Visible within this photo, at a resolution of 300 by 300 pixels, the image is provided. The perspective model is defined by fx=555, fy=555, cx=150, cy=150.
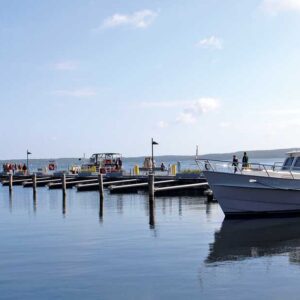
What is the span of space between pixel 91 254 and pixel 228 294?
550cm

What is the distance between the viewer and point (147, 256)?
15641 mm

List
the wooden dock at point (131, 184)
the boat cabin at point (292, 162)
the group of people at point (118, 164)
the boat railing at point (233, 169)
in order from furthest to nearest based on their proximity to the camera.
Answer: the group of people at point (118, 164)
the wooden dock at point (131, 184)
the boat cabin at point (292, 162)
the boat railing at point (233, 169)

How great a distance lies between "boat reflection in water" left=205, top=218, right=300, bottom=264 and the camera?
15961mm

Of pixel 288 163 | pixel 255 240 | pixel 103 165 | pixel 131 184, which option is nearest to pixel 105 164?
pixel 103 165

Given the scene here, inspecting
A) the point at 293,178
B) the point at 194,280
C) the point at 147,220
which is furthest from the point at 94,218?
the point at 194,280

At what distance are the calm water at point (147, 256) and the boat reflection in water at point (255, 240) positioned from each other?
29 millimetres

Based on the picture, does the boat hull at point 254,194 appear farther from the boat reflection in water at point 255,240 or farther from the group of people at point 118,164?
the group of people at point 118,164

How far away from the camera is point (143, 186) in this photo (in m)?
38.1

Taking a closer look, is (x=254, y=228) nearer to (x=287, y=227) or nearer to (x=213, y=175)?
(x=287, y=227)

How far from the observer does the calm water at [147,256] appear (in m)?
12.2

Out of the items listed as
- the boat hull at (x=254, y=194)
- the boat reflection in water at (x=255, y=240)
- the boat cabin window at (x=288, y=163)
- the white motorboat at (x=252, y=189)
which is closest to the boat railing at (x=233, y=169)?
the white motorboat at (x=252, y=189)

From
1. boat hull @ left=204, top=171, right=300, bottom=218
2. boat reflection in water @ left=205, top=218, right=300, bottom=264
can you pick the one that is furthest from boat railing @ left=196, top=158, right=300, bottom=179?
boat reflection in water @ left=205, top=218, right=300, bottom=264

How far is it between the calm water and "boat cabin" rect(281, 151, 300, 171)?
8.21ft

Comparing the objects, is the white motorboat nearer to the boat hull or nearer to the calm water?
the boat hull
